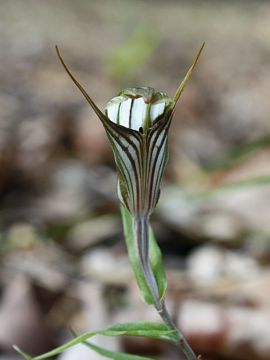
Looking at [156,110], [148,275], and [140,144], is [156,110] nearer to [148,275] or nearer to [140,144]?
[140,144]

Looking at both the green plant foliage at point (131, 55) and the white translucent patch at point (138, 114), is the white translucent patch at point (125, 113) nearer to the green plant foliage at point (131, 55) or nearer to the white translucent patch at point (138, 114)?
the white translucent patch at point (138, 114)

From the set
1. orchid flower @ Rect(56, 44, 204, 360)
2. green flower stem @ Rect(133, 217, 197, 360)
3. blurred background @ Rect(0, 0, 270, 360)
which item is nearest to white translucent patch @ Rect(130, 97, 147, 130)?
orchid flower @ Rect(56, 44, 204, 360)

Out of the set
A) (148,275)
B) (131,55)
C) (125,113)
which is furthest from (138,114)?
(131,55)

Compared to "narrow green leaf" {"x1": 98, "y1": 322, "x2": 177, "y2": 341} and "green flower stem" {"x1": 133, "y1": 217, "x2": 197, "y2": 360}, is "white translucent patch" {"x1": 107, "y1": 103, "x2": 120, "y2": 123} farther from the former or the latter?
"narrow green leaf" {"x1": 98, "y1": 322, "x2": 177, "y2": 341}

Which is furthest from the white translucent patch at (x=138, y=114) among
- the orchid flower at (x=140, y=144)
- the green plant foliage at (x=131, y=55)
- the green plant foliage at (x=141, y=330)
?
the green plant foliage at (x=131, y=55)

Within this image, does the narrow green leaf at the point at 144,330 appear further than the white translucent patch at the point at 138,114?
Yes

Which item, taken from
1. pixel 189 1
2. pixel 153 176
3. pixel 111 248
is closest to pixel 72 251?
pixel 111 248
